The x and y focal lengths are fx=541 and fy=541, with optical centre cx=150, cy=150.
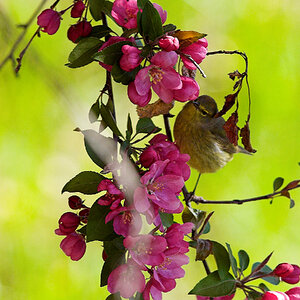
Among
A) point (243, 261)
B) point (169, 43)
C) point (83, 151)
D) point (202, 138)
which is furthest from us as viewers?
point (202, 138)

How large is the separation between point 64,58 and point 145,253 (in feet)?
3.52

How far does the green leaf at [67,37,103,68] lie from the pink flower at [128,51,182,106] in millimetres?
102

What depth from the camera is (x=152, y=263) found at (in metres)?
0.85

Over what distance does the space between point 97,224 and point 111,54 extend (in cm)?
27

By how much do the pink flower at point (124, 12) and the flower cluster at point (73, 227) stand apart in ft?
1.01

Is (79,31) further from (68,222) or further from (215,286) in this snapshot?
(215,286)

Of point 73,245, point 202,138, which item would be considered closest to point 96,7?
point 73,245

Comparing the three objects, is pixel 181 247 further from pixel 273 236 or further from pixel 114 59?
pixel 273 236

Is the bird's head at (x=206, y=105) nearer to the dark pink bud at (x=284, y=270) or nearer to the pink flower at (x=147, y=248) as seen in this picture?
the dark pink bud at (x=284, y=270)

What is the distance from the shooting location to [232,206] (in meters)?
2.27

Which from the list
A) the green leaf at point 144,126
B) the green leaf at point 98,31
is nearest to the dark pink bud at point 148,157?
the green leaf at point 144,126

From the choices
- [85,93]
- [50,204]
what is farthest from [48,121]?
[50,204]

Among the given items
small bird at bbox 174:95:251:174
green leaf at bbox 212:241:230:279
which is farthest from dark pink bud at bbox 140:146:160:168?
small bird at bbox 174:95:251:174

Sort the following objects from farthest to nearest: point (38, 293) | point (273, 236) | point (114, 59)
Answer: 1. point (273, 236)
2. point (38, 293)
3. point (114, 59)
